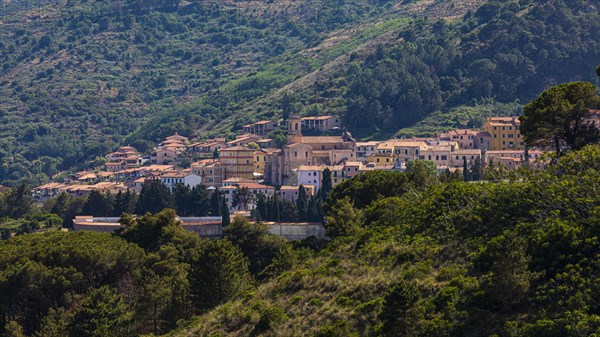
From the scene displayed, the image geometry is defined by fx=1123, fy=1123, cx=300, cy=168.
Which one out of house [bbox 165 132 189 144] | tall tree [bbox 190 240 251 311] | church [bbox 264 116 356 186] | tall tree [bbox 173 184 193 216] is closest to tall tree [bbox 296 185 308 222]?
tall tree [bbox 173 184 193 216]

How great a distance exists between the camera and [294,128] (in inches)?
5094

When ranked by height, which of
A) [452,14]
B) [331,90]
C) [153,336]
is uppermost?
[452,14]

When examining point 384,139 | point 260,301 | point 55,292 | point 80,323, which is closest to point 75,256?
point 55,292

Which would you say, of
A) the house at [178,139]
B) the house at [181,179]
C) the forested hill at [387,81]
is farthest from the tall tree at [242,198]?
Result: the house at [178,139]

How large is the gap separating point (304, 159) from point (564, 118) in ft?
217

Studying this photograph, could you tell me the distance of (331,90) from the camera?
153375 mm

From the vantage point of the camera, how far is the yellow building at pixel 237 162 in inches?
4707

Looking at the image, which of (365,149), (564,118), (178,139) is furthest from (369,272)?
(178,139)

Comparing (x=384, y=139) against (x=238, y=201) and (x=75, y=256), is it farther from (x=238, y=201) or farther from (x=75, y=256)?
(x=75, y=256)

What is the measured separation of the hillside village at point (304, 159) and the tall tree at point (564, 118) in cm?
4709

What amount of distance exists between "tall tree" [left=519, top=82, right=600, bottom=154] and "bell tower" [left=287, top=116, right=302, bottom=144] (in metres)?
71.1

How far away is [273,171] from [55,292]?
63408mm

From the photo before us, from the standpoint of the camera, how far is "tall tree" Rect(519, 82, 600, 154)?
53.5 metres

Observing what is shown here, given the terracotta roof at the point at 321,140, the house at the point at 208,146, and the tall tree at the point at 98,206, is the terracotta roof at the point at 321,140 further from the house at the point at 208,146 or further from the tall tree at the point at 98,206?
the tall tree at the point at 98,206
